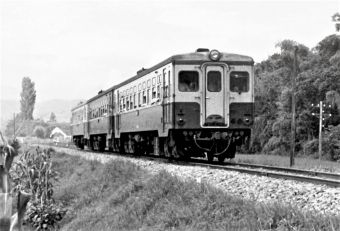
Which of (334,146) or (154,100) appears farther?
(334,146)

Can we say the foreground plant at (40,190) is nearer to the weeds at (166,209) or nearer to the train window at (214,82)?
the weeds at (166,209)

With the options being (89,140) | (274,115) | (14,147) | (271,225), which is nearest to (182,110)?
(271,225)

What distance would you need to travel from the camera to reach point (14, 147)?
218 cm

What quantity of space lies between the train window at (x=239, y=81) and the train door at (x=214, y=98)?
0.27 meters

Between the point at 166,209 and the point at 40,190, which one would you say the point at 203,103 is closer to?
the point at 40,190

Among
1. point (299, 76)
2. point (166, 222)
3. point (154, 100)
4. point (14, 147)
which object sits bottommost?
point (166, 222)

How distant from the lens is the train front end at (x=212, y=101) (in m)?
14.7

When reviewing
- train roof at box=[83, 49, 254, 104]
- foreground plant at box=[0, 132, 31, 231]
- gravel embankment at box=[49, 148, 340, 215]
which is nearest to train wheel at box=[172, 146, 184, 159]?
train roof at box=[83, 49, 254, 104]

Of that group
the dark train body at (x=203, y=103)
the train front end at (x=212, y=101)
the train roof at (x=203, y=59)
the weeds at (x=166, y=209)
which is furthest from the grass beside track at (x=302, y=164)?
the weeds at (x=166, y=209)

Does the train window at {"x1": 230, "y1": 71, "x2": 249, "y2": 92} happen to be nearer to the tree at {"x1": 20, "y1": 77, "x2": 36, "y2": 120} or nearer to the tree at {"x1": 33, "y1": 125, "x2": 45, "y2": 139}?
the tree at {"x1": 33, "y1": 125, "x2": 45, "y2": 139}

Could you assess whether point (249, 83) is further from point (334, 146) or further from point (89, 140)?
point (89, 140)

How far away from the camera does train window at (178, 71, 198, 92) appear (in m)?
14.7

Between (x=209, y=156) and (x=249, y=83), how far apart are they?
9.13ft

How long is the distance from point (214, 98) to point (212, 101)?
0.34 ft
